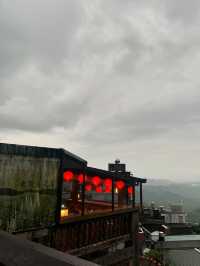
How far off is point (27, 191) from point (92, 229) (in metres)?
3.70

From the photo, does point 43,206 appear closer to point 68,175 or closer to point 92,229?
point 92,229

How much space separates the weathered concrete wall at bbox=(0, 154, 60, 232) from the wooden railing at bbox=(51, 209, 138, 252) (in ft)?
3.14

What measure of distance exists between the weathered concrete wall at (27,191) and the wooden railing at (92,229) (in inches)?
37.7

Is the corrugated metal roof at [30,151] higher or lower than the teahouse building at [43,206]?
higher

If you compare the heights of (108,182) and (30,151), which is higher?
(30,151)

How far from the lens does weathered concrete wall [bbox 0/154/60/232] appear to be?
20.6 feet

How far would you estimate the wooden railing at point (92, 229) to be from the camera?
7836 millimetres

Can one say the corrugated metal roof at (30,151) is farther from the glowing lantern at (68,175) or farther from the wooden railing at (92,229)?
the glowing lantern at (68,175)

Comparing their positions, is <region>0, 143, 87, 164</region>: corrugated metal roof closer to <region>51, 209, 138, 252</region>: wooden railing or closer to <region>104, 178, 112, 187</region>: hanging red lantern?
<region>51, 209, 138, 252</region>: wooden railing

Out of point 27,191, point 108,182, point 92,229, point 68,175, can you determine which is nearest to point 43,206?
point 27,191

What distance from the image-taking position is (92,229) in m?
9.20

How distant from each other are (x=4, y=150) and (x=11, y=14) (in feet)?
37.0


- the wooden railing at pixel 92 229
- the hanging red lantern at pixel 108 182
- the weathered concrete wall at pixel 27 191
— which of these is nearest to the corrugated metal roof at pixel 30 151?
the weathered concrete wall at pixel 27 191

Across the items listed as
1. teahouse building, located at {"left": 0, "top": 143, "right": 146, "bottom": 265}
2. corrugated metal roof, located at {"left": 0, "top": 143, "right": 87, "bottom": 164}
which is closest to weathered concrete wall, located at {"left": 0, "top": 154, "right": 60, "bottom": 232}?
teahouse building, located at {"left": 0, "top": 143, "right": 146, "bottom": 265}
